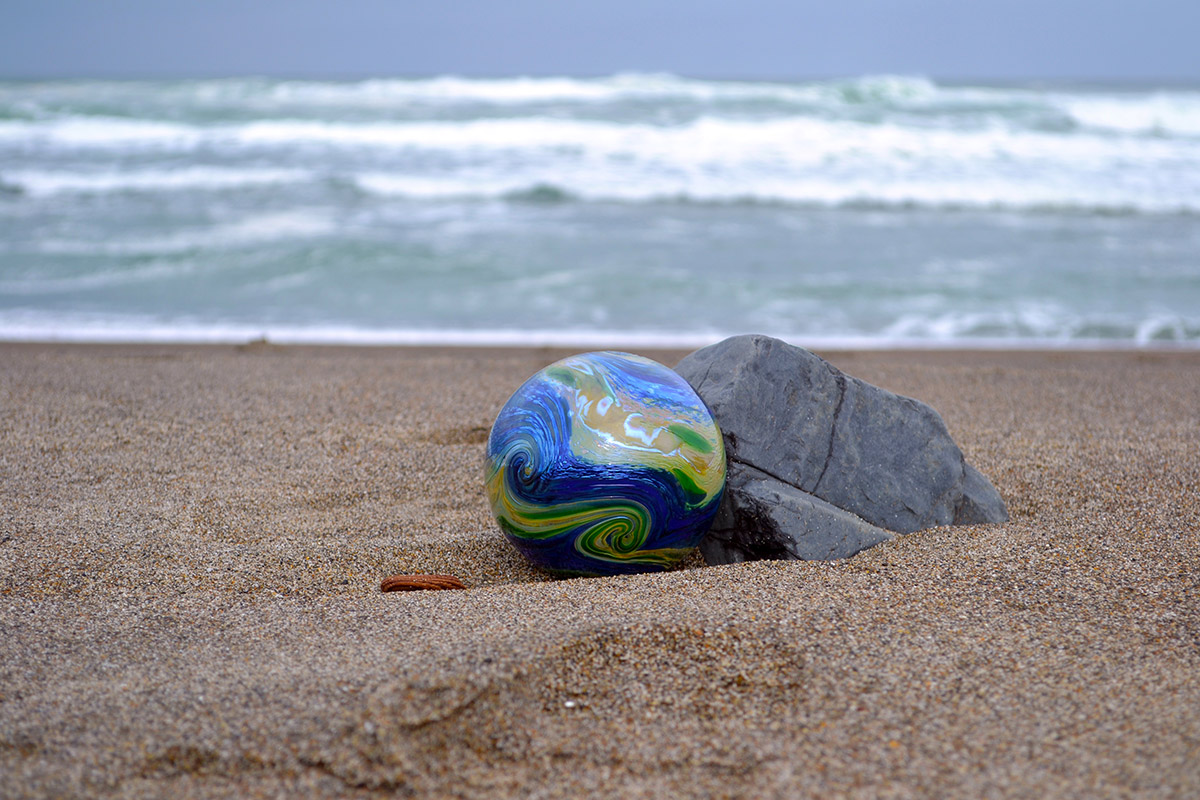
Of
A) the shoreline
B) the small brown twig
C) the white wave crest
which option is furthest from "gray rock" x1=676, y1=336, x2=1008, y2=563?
the white wave crest

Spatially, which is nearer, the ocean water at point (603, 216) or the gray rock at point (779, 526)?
the gray rock at point (779, 526)

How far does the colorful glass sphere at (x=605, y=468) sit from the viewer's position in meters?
2.93

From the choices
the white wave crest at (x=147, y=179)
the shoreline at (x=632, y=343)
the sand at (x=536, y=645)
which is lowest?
the shoreline at (x=632, y=343)

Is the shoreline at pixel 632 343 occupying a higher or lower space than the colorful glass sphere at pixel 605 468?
lower

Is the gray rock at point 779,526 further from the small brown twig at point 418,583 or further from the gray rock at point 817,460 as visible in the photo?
the small brown twig at point 418,583

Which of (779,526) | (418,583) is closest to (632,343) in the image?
(779,526)

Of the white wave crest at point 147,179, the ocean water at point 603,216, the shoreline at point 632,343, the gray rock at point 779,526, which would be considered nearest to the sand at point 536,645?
the gray rock at point 779,526

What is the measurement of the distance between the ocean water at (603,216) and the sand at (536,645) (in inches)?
155

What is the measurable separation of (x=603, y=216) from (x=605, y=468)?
10381 millimetres

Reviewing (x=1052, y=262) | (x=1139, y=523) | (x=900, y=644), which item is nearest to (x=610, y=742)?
(x=900, y=644)

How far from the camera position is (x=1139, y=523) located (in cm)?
347

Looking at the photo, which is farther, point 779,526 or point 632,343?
point 632,343

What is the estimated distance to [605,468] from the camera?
2.91 m

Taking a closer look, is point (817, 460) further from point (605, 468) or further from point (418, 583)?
point (418, 583)
